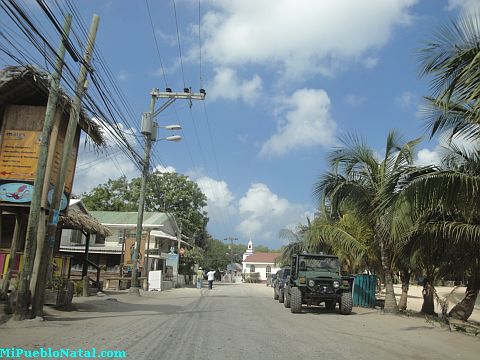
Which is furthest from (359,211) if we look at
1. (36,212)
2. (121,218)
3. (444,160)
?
(121,218)

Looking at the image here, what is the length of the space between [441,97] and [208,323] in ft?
27.6

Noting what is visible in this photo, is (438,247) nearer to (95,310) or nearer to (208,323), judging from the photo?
(208,323)

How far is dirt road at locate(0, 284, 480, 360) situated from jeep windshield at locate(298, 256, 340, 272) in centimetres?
441

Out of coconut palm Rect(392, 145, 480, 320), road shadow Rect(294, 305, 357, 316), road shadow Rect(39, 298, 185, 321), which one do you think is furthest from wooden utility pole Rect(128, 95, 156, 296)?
coconut palm Rect(392, 145, 480, 320)

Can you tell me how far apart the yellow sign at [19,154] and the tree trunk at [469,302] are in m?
15.3

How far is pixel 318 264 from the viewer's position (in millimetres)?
20000

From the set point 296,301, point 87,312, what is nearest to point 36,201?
point 87,312

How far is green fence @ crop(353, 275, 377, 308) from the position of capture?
75.6 ft

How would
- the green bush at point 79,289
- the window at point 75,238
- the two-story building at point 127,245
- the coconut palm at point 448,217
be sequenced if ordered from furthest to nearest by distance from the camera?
the window at point 75,238 → the two-story building at point 127,245 → the green bush at point 79,289 → the coconut palm at point 448,217

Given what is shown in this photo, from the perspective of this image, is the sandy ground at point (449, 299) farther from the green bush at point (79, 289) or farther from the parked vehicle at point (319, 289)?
the green bush at point (79, 289)

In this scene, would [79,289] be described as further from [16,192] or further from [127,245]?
[127,245]

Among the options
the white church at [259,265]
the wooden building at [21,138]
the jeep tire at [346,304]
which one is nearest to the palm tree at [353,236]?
the jeep tire at [346,304]

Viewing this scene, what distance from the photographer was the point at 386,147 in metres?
19.4

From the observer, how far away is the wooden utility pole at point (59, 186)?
1219 centimetres
